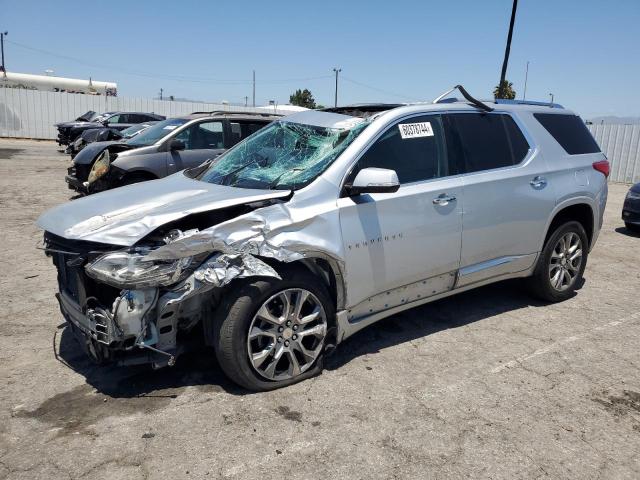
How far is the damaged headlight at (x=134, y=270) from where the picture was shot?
9.80ft

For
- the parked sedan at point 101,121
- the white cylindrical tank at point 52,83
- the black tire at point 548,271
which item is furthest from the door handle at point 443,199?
the white cylindrical tank at point 52,83

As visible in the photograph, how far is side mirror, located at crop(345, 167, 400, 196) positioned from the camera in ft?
11.4

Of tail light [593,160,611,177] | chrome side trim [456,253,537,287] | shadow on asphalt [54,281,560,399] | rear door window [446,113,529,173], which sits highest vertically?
rear door window [446,113,529,173]

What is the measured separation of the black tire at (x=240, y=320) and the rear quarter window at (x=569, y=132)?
318cm

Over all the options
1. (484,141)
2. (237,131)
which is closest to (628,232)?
(484,141)

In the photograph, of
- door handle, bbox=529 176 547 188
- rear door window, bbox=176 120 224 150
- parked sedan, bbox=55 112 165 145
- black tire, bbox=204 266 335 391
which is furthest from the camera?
parked sedan, bbox=55 112 165 145

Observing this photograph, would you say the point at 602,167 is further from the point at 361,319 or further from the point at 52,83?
the point at 52,83

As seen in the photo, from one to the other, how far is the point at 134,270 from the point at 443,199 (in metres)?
2.30

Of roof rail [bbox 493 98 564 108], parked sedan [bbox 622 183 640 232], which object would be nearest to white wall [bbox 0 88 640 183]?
parked sedan [bbox 622 183 640 232]

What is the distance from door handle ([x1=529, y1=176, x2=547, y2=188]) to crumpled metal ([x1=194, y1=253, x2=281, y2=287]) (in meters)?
2.71

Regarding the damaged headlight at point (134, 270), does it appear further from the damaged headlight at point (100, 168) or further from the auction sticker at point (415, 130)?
the damaged headlight at point (100, 168)

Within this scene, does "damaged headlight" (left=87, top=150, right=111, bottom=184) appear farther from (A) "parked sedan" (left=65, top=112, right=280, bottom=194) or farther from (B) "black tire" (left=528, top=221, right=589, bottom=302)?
(B) "black tire" (left=528, top=221, right=589, bottom=302)

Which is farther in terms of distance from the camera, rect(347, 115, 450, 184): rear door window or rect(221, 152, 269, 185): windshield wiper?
rect(221, 152, 269, 185): windshield wiper

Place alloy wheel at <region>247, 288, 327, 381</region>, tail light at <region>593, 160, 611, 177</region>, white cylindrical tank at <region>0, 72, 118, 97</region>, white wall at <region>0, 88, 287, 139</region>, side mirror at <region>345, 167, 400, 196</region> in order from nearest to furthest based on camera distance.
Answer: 1. alloy wheel at <region>247, 288, 327, 381</region>
2. side mirror at <region>345, 167, 400, 196</region>
3. tail light at <region>593, 160, 611, 177</region>
4. white wall at <region>0, 88, 287, 139</region>
5. white cylindrical tank at <region>0, 72, 118, 97</region>
